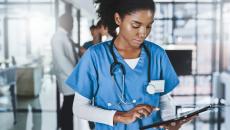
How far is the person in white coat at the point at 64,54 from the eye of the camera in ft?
8.64

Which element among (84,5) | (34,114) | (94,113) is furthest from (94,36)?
(34,114)

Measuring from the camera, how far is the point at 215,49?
10.9ft

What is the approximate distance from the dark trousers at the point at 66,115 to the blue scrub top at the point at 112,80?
4.35 ft

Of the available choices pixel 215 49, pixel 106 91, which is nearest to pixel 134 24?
pixel 106 91

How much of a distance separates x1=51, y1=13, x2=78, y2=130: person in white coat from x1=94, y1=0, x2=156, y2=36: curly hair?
1.20m

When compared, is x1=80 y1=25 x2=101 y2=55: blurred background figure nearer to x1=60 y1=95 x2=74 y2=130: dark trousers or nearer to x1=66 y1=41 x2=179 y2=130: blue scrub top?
x1=60 y1=95 x2=74 y2=130: dark trousers

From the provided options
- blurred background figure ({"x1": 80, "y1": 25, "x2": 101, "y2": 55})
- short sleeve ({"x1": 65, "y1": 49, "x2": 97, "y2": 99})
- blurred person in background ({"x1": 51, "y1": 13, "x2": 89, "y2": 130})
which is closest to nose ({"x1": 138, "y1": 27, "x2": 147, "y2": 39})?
short sleeve ({"x1": 65, "y1": 49, "x2": 97, "y2": 99})

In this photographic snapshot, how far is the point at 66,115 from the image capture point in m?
2.89

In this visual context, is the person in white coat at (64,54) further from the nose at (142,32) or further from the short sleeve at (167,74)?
the nose at (142,32)

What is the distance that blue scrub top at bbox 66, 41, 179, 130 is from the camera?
1.34m

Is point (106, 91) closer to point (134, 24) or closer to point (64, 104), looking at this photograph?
point (134, 24)

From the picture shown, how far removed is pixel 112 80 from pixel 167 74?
10.0 inches

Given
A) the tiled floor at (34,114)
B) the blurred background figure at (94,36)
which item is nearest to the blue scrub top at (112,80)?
the blurred background figure at (94,36)

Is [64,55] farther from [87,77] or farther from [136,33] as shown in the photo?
[136,33]
